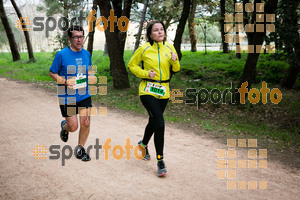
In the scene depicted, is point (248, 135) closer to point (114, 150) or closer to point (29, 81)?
point (114, 150)

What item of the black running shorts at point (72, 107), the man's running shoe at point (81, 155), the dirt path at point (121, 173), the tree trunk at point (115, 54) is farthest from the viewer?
the tree trunk at point (115, 54)

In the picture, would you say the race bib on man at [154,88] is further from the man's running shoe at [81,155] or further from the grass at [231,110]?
the grass at [231,110]

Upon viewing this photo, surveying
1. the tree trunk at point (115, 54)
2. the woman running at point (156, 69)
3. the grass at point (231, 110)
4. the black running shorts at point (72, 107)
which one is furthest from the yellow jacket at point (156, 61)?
the tree trunk at point (115, 54)

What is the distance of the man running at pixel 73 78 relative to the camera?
14.8 feet

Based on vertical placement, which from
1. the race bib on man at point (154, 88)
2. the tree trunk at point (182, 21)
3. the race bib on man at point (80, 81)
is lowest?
the race bib on man at point (154, 88)

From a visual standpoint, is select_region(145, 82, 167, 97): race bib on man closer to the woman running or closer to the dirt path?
the woman running

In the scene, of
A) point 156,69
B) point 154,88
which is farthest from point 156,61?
point 154,88

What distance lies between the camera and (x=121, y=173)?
4625 mm

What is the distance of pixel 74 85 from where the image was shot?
4539 mm

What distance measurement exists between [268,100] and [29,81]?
12.6 metres

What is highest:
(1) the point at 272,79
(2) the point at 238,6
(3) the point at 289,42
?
(2) the point at 238,6

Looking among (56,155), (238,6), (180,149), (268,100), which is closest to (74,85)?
(56,155)

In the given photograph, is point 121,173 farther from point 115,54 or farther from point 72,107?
point 115,54

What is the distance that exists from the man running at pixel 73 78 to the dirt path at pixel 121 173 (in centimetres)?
70
